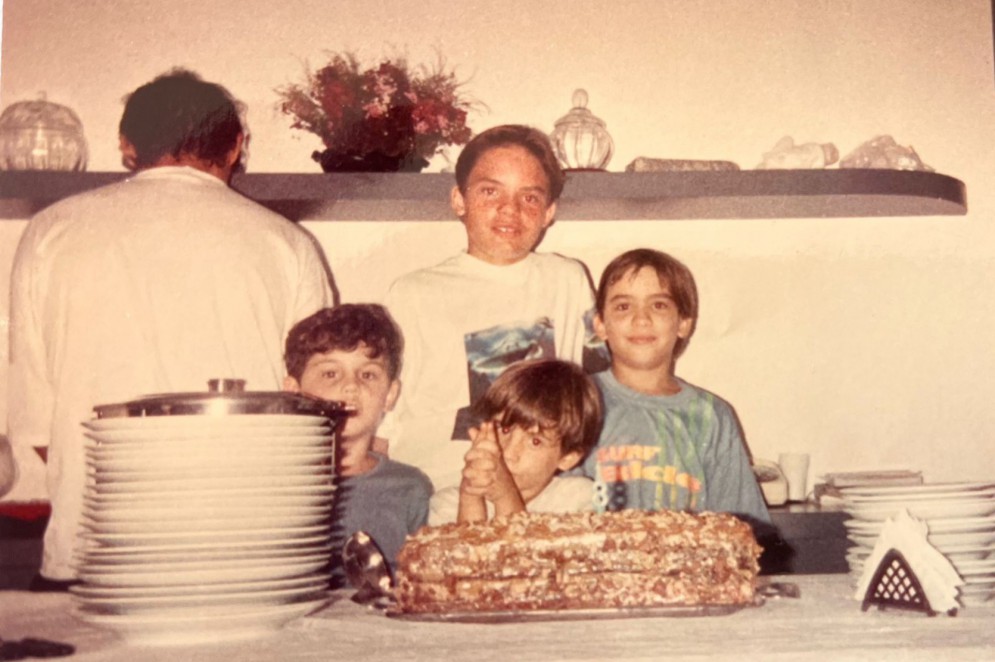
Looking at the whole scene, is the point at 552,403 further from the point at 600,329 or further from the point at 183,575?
the point at 183,575

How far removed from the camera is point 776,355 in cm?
136

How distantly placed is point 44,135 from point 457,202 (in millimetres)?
519

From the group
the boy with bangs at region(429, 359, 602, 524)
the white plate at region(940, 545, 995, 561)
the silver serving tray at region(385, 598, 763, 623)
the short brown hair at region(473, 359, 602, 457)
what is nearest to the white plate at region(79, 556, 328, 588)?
the silver serving tray at region(385, 598, 763, 623)

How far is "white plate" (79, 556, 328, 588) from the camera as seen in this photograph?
31.6 inches

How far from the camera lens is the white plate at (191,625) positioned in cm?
78

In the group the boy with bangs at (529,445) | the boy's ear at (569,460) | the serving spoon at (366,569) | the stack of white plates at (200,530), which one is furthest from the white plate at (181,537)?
the boy's ear at (569,460)

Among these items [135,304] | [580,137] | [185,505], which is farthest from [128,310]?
[580,137]

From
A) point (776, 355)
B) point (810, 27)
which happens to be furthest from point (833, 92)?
point (776, 355)

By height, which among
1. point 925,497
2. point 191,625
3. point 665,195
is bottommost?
point 191,625

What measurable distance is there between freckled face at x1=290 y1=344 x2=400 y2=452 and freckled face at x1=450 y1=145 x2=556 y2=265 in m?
0.20

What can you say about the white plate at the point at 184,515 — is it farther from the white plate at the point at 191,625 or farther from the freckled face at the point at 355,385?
the freckled face at the point at 355,385

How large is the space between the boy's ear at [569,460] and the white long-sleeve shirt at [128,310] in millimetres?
343

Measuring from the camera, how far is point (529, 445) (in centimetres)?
121

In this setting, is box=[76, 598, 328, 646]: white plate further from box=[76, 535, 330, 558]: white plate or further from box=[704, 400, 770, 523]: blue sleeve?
box=[704, 400, 770, 523]: blue sleeve
